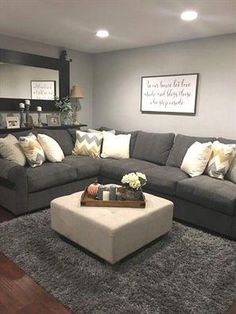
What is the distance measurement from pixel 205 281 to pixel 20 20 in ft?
Answer: 10.5

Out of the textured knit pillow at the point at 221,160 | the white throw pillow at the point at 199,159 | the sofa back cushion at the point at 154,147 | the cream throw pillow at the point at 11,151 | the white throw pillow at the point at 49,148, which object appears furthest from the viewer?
the sofa back cushion at the point at 154,147

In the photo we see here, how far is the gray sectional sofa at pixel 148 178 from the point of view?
265 cm

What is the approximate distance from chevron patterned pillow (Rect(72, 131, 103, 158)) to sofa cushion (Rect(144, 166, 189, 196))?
3.40ft

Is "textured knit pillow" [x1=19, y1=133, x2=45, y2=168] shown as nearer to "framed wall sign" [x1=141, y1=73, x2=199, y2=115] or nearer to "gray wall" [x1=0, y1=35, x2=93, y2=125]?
"gray wall" [x1=0, y1=35, x2=93, y2=125]

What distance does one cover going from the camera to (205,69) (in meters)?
3.67

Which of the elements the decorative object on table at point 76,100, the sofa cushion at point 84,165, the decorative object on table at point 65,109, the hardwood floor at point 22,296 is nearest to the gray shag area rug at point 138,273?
the hardwood floor at point 22,296

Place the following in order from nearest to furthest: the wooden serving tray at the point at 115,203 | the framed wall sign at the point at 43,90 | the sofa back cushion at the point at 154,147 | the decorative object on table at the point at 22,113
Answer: the wooden serving tray at the point at 115,203 → the sofa back cushion at the point at 154,147 → the decorative object on table at the point at 22,113 → the framed wall sign at the point at 43,90

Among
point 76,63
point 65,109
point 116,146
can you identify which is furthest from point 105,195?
point 76,63

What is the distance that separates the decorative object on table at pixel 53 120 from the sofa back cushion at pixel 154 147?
4.60 feet

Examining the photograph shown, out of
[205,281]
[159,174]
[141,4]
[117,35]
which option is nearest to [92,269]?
[205,281]

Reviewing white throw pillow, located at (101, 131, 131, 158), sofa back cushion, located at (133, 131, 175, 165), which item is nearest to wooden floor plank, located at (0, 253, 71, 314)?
white throw pillow, located at (101, 131, 131, 158)

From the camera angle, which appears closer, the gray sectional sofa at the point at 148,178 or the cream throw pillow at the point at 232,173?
the gray sectional sofa at the point at 148,178

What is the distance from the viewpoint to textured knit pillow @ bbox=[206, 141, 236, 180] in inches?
116

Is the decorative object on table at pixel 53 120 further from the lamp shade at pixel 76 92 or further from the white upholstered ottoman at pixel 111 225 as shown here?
the white upholstered ottoman at pixel 111 225
